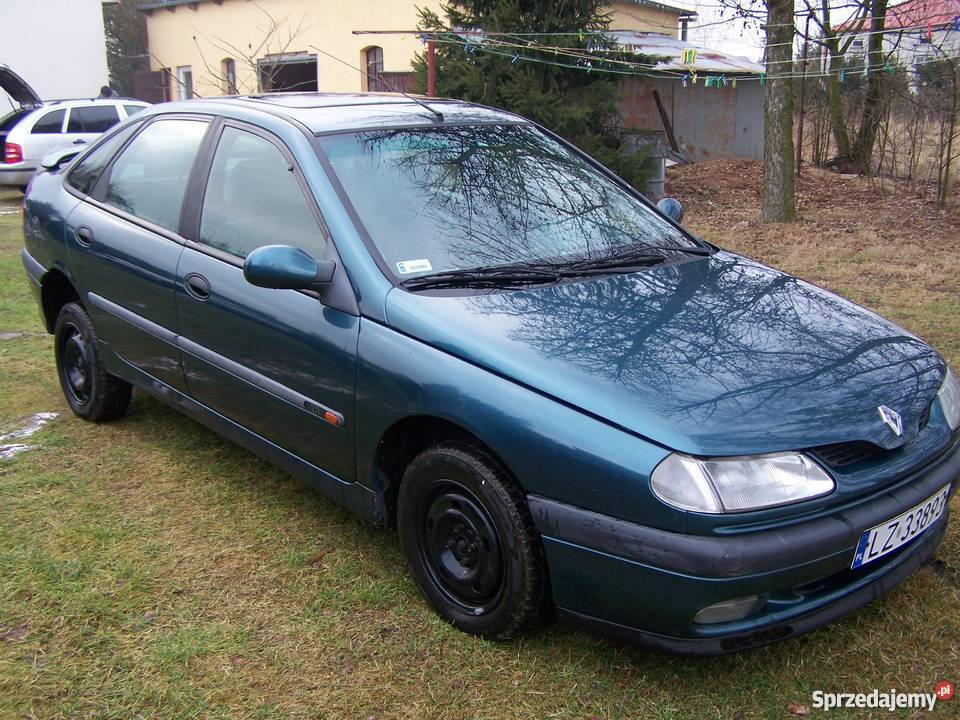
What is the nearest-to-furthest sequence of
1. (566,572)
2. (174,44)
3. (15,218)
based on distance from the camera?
(566,572) < (15,218) < (174,44)

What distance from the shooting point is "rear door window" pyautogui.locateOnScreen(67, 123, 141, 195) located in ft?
14.7

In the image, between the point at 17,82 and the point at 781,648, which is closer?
the point at 781,648

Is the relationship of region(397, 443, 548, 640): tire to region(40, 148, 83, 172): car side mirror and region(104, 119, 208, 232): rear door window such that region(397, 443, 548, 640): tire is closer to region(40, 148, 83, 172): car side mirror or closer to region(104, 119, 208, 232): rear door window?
region(104, 119, 208, 232): rear door window

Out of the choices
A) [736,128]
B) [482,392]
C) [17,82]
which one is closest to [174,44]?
[17,82]

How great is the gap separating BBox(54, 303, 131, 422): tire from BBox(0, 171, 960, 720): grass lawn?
1.36ft

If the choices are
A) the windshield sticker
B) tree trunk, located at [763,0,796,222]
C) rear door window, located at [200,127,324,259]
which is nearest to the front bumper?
the windshield sticker

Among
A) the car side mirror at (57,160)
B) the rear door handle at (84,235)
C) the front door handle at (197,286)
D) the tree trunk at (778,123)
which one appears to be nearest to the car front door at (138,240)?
the rear door handle at (84,235)

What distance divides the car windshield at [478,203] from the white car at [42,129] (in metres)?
11.9

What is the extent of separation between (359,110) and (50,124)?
12.4m

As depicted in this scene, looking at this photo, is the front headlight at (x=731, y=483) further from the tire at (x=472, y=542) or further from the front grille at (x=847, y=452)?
the tire at (x=472, y=542)

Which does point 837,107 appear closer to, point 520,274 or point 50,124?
point 50,124

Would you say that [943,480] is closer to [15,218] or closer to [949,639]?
[949,639]

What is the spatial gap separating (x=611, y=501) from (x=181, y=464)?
8.50 feet

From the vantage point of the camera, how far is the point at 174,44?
2564 cm
